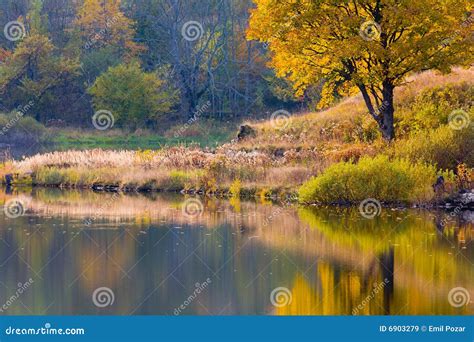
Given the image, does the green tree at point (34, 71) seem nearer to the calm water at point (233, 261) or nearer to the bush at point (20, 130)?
the bush at point (20, 130)

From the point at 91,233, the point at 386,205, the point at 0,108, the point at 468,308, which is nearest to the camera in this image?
the point at 468,308

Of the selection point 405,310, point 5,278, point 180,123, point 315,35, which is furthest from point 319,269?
point 180,123

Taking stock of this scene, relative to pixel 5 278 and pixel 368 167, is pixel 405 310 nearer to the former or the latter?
pixel 5 278

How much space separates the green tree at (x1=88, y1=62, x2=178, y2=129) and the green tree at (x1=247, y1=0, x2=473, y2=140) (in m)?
43.6

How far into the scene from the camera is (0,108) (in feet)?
267

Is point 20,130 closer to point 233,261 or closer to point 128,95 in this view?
point 128,95

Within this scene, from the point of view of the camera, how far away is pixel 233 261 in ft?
63.3

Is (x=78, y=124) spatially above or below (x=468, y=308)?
above

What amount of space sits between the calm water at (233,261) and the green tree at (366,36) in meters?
7.27

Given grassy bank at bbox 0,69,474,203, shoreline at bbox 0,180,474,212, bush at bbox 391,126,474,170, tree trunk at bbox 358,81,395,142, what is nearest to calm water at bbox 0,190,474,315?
shoreline at bbox 0,180,474,212

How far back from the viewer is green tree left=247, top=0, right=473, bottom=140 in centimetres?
3216

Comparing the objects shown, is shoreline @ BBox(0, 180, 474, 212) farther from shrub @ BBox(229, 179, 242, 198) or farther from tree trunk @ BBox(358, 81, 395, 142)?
tree trunk @ BBox(358, 81, 395, 142)

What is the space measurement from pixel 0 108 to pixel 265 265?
66.9m

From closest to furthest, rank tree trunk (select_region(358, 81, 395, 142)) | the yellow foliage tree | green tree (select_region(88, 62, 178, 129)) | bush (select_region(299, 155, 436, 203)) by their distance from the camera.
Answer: bush (select_region(299, 155, 436, 203)), tree trunk (select_region(358, 81, 395, 142)), green tree (select_region(88, 62, 178, 129)), the yellow foliage tree
